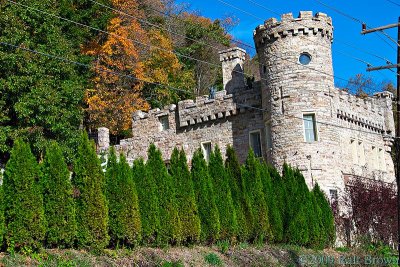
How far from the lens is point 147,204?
662 inches

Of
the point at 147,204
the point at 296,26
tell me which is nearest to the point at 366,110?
the point at 296,26

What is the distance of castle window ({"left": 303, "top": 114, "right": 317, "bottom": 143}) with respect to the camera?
83.2 ft

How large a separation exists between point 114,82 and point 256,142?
40.4 feet

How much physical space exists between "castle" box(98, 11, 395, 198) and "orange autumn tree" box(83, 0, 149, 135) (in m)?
5.25

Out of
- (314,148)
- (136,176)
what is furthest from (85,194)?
(314,148)

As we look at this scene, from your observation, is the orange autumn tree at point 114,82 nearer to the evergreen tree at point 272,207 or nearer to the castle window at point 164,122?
the castle window at point 164,122

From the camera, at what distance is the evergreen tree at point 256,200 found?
2020 centimetres

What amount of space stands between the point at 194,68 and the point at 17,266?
3657cm

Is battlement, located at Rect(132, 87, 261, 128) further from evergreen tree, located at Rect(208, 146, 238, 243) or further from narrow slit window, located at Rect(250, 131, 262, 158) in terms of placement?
evergreen tree, located at Rect(208, 146, 238, 243)

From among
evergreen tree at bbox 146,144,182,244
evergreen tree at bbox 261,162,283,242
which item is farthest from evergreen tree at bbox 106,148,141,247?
evergreen tree at bbox 261,162,283,242

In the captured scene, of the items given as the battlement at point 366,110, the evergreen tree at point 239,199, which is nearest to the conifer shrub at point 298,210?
the evergreen tree at point 239,199

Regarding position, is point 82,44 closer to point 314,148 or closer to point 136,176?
point 314,148

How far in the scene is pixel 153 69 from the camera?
Result: 39656 mm

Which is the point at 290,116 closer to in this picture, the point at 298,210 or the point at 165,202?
the point at 298,210
